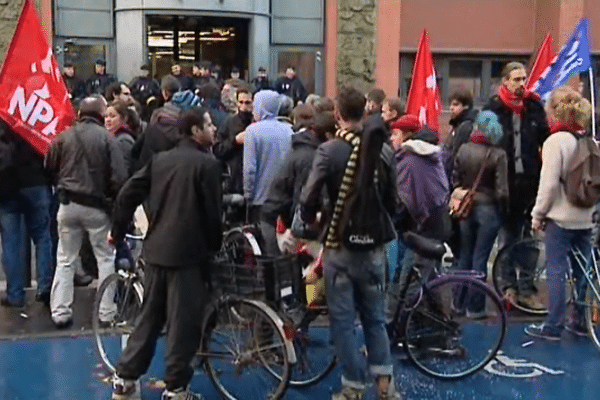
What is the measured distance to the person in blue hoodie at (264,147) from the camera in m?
6.93

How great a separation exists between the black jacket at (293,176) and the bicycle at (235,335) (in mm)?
564

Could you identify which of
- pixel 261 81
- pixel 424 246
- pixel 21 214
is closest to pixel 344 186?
pixel 424 246

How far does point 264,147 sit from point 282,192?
732mm

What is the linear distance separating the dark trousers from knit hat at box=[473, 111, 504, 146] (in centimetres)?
289

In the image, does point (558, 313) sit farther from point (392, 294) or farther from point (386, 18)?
point (386, 18)

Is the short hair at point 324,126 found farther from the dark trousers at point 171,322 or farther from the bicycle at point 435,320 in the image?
the dark trousers at point 171,322

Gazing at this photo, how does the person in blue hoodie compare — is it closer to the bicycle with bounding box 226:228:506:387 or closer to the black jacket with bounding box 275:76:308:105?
the bicycle with bounding box 226:228:506:387

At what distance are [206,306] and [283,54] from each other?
16.6 meters

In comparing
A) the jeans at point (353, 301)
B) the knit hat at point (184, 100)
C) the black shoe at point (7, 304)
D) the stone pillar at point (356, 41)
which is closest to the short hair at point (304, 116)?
the knit hat at point (184, 100)

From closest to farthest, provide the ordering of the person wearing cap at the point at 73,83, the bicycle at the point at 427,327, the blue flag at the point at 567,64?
the bicycle at the point at 427,327 < the blue flag at the point at 567,64 < the person wearing cap at the point at 73,83

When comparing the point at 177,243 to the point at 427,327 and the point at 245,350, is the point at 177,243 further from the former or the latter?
the point at 427,327

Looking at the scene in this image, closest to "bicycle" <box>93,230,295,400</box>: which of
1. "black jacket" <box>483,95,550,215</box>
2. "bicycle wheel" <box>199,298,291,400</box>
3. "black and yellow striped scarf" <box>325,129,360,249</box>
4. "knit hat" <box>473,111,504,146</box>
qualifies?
"bicycle wheel" <box>199,298,291,400</box>

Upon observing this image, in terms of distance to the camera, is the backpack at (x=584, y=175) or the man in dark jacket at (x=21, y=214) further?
the man in dark jacket at (x=21, y=214)

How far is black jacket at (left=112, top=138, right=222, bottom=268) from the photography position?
17.3 feet
